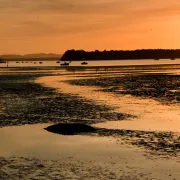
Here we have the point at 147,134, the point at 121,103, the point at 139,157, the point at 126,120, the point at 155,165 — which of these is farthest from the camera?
the point at 121,103

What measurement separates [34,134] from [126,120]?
34.7 ft

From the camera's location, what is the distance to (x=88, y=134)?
31750 millimetres

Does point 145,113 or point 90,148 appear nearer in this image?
point 90,148

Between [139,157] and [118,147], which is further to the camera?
[118,147]

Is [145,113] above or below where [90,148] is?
above

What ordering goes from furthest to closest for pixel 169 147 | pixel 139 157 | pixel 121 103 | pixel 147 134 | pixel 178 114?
pixel 121 103 → pixel 178 114 → pixel 147 134 → pixel 169 147 → pixel 139 157

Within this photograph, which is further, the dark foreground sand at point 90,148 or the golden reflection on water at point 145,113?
the golden reflection on water at point 145,113

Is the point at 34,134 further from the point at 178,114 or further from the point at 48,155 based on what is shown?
the point at 178,114

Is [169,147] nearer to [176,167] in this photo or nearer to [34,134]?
[176,167]

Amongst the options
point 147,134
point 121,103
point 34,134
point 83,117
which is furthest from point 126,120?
point 121,103

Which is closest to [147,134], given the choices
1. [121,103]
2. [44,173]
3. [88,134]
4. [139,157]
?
[88,134]

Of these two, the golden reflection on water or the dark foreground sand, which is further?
the golden reflection on water

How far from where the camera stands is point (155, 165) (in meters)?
22.0

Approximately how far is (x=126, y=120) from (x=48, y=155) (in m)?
15.4
